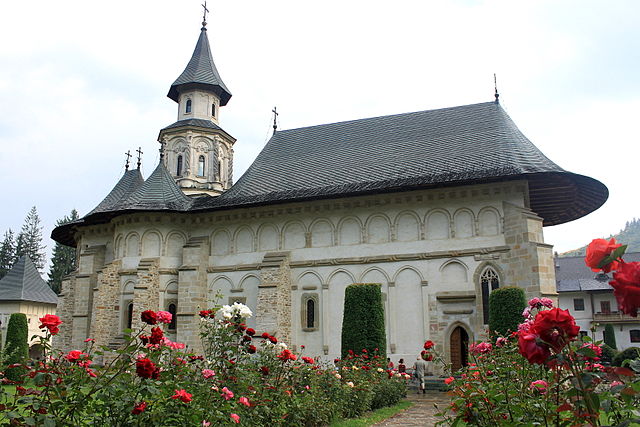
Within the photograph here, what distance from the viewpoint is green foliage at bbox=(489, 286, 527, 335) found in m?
15.5

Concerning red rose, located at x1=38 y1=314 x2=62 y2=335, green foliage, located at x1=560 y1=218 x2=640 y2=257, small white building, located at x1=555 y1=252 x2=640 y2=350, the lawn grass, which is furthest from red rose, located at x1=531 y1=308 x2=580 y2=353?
green foliage, located at x1=560 y1=218 x2=640 y2=257

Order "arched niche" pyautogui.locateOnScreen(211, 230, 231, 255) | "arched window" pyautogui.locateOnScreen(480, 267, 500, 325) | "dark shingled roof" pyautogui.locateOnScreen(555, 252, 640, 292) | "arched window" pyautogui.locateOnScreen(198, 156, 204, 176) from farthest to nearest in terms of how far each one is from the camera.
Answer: "dark shingled roof" pyautogui.locateOnScreen(555, 252, 640, 292) → "arched window" pyautogui.locateOnScreen(198, 156, 204, 176) → "arched niche" pyautogui.locateOnScreen(211, 230, 231, 255) → "arched window" pyautogui.locateOnScreen(480, 267, 500, 325)

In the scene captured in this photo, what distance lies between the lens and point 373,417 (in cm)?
1031

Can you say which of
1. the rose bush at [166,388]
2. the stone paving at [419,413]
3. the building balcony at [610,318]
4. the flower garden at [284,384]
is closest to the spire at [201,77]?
the stone paving at [419,413]

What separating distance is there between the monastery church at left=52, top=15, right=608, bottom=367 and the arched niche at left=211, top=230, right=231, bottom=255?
0.05 meters

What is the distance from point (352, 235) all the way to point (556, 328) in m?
17.8

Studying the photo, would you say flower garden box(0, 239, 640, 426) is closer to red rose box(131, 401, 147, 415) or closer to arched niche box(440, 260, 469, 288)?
red rose box(131, 401, 147, 415)

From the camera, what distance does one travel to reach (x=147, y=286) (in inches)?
846

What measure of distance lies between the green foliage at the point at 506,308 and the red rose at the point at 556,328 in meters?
13.5

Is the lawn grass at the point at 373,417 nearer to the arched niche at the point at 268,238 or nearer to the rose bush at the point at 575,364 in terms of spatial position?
the rose bush at the point at 575,364

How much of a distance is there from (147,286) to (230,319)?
15325 millimetres

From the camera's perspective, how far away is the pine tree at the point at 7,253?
221ft

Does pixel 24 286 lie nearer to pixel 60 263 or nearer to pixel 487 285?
pixel 60 263

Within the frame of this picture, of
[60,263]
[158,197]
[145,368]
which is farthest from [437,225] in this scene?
[60,263]
